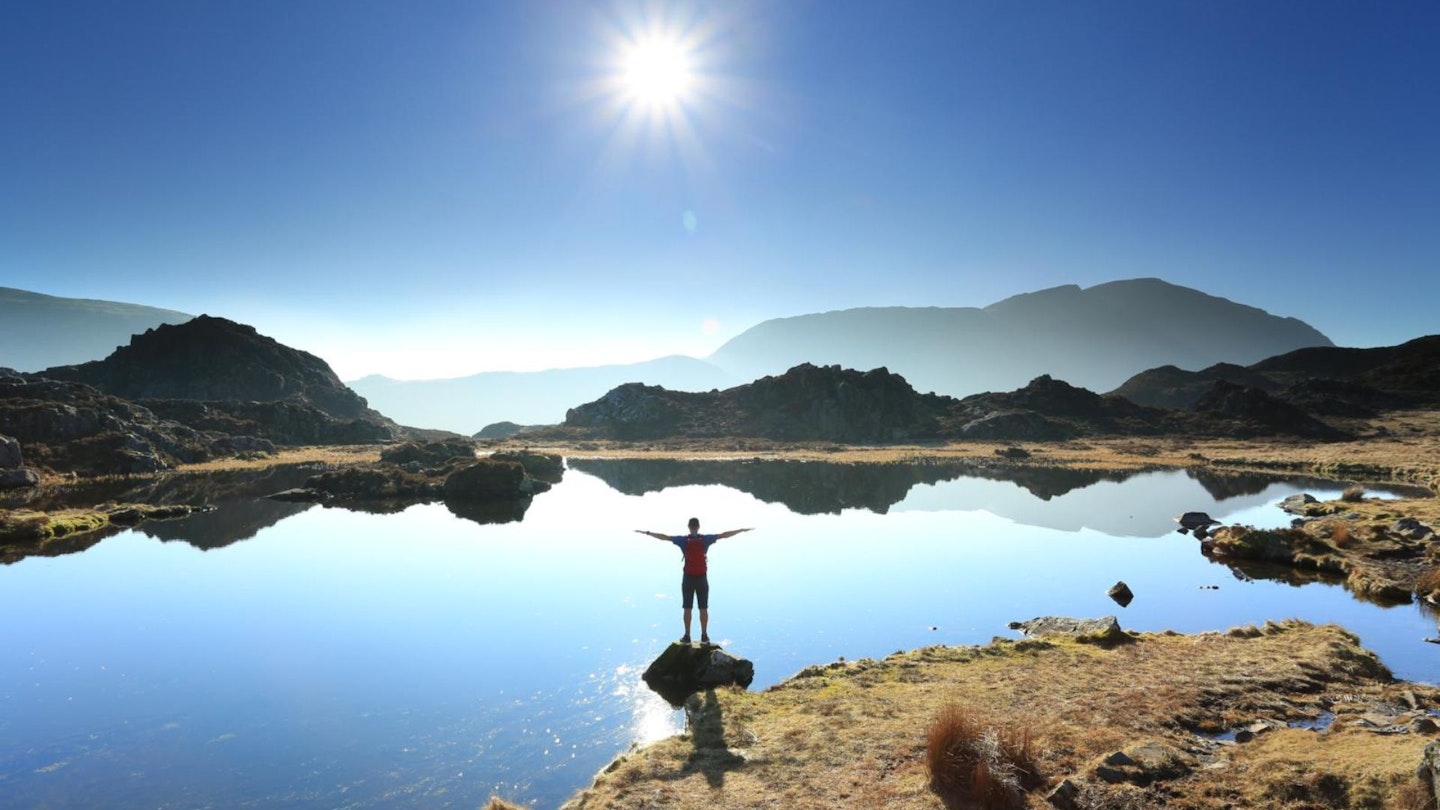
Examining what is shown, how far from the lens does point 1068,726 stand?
11.7 metres

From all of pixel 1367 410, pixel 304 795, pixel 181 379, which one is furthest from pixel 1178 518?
pixel 181 379

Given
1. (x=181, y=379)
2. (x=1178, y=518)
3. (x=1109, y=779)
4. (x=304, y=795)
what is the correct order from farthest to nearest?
(x=181, y=379) → (x=1178, y=518) → (x=304, y=795) → (x=1109, y=779)

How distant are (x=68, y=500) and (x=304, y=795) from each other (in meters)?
57.1

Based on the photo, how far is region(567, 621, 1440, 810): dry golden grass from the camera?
8.95 m

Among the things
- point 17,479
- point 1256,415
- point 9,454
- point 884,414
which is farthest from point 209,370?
point 1256,415

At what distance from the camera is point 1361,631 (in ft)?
65.3

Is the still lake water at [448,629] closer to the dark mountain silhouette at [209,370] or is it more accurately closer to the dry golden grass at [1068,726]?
the dry golden grass at [1068,726]

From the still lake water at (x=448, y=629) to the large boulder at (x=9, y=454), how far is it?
1131 inches

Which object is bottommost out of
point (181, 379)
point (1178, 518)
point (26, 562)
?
point (1178, 518)

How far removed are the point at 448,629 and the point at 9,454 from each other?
65.8 metres

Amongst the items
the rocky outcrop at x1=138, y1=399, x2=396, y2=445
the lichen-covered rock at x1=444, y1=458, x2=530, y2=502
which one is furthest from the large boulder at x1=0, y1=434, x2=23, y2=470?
the rocky outcrop at x1=138, y1=399, x2=396, y2=445

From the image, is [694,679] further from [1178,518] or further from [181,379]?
[181,379]

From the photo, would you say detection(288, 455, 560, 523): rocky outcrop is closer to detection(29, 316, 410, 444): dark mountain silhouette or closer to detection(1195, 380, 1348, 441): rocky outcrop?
detection(29, 316, 410, 444): dark mountain silhouette

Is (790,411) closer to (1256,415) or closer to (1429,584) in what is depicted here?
(1256,415)
